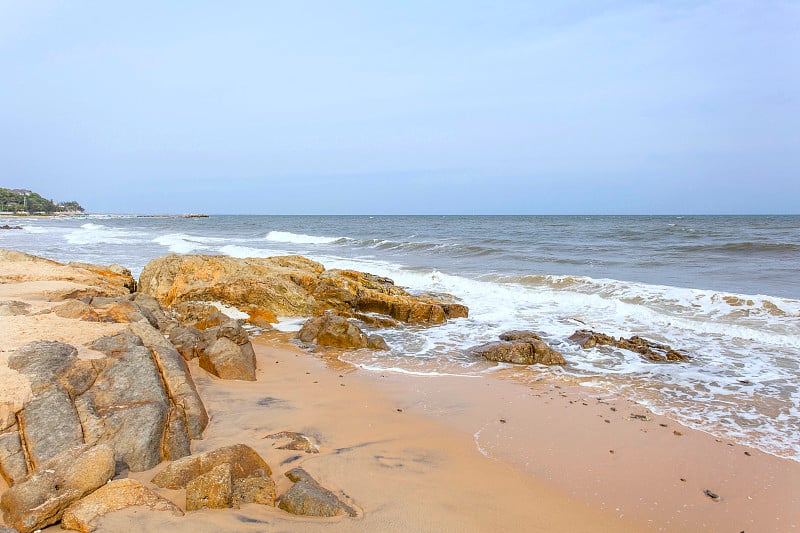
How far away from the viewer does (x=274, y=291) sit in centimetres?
1106

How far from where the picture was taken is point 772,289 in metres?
14.1

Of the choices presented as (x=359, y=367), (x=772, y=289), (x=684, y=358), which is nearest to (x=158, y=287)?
(x=359, y=367)

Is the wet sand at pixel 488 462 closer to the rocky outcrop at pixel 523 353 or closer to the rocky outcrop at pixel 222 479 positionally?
the rocky outcrop at pixel 222 479

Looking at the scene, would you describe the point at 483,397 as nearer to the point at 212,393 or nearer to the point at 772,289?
the point at 212,393

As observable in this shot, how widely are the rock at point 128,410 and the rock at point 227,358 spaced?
1.52 m

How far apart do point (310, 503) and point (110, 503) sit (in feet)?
4.09

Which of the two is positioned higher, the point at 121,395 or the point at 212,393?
the point at 121,395

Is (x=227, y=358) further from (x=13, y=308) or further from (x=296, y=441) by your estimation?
(x=13, y=308)

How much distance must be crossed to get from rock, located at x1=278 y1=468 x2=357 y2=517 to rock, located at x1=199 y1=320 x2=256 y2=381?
3116 millimetres

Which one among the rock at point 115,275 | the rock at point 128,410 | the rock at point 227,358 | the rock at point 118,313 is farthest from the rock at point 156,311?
the rock at point 128,410

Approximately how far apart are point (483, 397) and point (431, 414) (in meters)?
0.89

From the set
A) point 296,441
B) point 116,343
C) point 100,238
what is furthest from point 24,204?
point 296,441

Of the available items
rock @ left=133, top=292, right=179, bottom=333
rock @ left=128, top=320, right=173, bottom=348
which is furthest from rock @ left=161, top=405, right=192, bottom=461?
rock @ left=133, top=292, right=179, bottom=333

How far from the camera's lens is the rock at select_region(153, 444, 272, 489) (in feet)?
11.8
